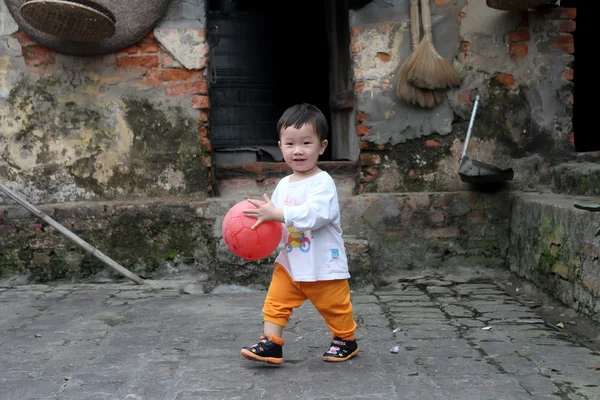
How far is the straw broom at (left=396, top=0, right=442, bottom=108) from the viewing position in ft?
16.7

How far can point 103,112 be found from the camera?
5.14 metres

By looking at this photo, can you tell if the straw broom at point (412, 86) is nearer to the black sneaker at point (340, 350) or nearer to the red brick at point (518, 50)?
the red brick at point (518, 50)

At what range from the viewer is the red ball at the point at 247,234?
3.00 metres

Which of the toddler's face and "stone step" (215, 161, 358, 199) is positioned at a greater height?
the toddler's face

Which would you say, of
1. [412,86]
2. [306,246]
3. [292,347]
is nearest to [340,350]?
[292,347]

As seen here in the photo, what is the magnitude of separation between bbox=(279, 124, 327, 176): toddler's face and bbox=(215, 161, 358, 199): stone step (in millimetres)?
2289

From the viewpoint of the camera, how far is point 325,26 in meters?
7.33

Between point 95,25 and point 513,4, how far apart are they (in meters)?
2.82

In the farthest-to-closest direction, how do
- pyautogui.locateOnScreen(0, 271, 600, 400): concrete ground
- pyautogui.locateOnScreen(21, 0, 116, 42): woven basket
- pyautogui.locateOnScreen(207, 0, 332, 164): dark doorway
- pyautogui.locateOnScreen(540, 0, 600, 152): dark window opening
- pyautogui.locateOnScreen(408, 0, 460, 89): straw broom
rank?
pyautogui.locateOnScreen(540, 0, 600, 152): dark window opening < pyautogui.locateOnScreen(207, 0, 332, 164): dark doorway < pyautogui.locateOnScreen(408, 0, 460, 89): straw broom < pyautogui.locateOnScreen(21, 0, 116, 42): woven basket < pyautogui.locateOnScreen(0, 271, 600, 400): concrete ground

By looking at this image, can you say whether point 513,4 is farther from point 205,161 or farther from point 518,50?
point 205,161

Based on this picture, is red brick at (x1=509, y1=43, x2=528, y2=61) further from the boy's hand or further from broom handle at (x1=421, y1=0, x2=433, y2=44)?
the boy's hand

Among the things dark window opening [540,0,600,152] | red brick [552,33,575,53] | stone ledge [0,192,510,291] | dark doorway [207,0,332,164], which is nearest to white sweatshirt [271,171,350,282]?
stone ledge [0,192,510,291]

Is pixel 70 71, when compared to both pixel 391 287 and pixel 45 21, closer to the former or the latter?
pixel 45 21

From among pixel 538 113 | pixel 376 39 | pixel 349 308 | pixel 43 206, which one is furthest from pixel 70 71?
pixel 538 113
